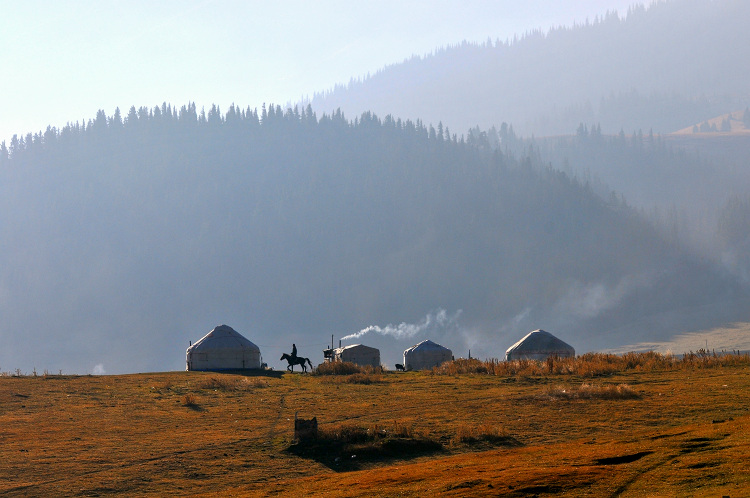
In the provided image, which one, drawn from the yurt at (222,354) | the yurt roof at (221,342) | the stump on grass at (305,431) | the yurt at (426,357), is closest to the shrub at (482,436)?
the stump on grass at (305,431)

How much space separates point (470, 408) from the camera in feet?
99.4

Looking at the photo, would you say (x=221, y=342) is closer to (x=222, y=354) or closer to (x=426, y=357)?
(x=222, y=354)

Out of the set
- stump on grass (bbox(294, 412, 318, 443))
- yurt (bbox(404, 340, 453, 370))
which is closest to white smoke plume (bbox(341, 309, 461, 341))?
yurt (bbox(404, 340, 453, 370))

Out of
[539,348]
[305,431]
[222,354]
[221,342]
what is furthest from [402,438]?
[539,348]

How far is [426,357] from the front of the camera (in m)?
72.8

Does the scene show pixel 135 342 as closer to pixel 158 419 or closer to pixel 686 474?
pixel 158 419

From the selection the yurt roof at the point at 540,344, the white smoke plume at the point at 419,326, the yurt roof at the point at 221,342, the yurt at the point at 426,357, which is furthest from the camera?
the white smoke plume at the point at 419,326

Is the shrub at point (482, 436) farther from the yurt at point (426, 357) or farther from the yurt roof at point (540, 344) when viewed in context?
the yurt at point (426, 357)

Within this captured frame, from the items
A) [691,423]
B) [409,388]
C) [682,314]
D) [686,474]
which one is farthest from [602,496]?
[682,314]

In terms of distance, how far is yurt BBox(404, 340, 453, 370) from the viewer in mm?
72688

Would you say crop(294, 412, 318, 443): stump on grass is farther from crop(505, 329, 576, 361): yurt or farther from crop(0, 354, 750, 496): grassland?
crop(505, 329, 576, 361): yurt

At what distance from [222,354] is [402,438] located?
37.8m

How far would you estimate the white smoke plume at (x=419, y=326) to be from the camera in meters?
176

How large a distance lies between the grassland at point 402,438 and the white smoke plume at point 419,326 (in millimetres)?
134684
